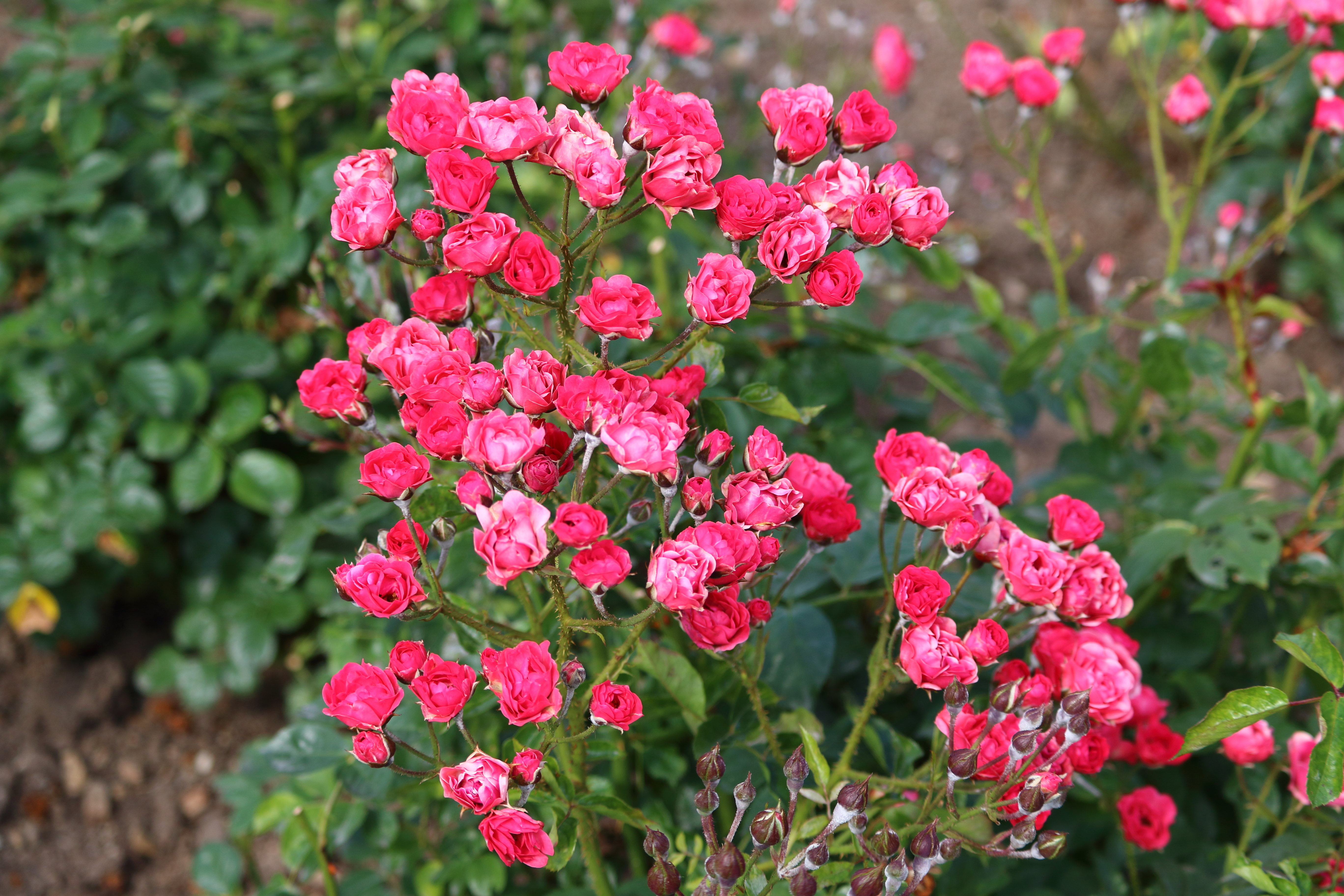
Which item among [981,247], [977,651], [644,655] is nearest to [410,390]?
[644,655]

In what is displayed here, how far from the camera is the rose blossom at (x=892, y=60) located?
2521 mm

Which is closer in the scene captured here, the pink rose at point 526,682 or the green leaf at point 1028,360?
the pink rose at point 526,682

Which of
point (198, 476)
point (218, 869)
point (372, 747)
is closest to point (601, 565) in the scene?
point (372, 747)

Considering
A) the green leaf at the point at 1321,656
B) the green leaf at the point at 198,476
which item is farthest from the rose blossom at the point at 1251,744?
the green leaf at the point at 198,476

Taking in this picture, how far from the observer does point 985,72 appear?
5.13 feet

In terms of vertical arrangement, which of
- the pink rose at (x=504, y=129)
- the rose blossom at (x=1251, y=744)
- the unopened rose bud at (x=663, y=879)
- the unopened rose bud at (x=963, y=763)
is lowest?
the rose blossom at (x=1251, y=744)

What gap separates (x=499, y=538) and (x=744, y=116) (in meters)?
2.52

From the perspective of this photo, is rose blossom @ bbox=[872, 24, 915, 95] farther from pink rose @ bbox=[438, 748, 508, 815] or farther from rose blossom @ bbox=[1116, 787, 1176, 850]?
pink rose @ bbox=[438, 748, 508, 815]

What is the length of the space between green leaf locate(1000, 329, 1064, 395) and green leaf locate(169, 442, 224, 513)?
139 centimetres

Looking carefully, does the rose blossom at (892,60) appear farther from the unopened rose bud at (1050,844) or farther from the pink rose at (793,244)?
the unopened rose bud at (1050,844)

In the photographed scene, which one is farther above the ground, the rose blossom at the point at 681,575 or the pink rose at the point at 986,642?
the rose blossom at the point at 681,575

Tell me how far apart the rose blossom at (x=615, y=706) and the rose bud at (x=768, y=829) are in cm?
13

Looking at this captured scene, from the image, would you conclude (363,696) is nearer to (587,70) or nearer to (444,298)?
(444,298)

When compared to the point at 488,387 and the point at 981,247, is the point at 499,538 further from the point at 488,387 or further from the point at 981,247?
the point at 981,247
